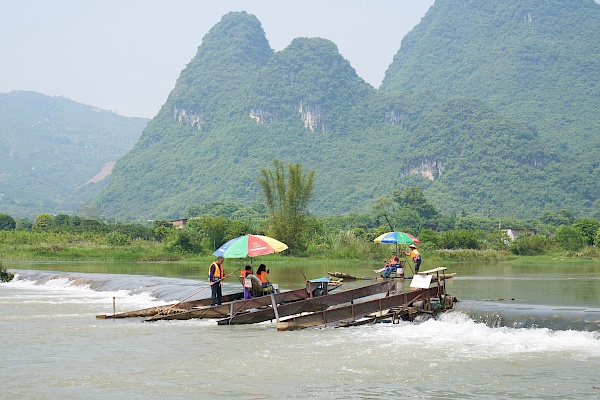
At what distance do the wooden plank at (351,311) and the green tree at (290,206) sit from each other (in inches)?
1443

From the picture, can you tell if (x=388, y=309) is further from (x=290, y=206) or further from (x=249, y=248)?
(x=290, y=206)

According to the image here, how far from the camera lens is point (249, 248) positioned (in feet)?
59.3

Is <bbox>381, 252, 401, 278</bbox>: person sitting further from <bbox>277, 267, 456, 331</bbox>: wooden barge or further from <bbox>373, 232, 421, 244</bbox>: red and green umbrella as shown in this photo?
<bbox>277, 267, 456, 331</bbox>: wooden barge

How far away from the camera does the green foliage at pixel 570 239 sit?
6234 centimetres

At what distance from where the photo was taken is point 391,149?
185 metres

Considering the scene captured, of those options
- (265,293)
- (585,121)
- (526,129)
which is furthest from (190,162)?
(265,293)

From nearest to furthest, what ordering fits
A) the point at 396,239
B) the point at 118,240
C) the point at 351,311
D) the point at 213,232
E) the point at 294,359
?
the point at 294,359 < the point at 351,311 < the point at 396,239 < the point at 213,232 < the point at 118,240

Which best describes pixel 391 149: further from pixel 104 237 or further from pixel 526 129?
pixel 104 237

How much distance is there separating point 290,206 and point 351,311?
39.9 m

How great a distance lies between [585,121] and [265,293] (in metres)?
186

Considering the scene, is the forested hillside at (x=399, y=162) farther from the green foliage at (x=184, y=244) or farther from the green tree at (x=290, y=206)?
the green foliage at (x=184, y=244)

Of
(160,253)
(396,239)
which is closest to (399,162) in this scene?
(160,253)

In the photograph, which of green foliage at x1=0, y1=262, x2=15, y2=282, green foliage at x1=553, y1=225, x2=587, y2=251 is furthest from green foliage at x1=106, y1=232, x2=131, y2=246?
green foliage at x1=553, y1=225, x2=587, y2=251

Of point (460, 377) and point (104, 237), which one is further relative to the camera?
point (104, 237)
